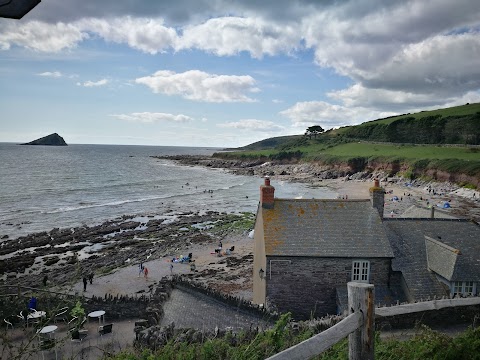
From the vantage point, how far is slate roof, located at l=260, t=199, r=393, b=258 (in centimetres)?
1872

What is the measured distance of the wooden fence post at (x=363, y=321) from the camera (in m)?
5.01

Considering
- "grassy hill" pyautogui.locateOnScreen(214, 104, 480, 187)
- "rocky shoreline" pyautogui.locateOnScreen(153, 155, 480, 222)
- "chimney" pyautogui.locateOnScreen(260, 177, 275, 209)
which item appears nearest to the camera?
"chimney" pyautogui.locateOnScreen(260, 177, 275, 209)

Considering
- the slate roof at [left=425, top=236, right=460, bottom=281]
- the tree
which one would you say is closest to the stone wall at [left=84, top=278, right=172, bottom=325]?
the slate roof at [left=425, top=236, right=460, bottom=281]

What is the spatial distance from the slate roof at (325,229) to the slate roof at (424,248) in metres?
1.24

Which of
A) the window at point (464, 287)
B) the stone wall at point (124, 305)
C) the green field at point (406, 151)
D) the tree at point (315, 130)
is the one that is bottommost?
the stone wall at point (124, 305)

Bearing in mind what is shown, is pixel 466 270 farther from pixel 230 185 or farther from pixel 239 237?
pixel 230 185

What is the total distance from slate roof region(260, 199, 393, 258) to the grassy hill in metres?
55.7

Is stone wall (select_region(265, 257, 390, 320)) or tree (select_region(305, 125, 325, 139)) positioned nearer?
stone wall (select_region(265, 257, 390, 320))

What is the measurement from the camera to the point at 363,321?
198 inches

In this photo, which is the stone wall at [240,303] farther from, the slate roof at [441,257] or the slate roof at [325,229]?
the slate roof at [441,257]

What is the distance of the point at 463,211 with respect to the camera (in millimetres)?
51281

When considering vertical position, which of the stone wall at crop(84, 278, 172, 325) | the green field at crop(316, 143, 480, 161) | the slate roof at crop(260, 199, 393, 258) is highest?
the green field at crop(316, 143, 480, 161)

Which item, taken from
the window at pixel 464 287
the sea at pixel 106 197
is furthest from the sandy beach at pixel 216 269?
the sea at pixel 106 197

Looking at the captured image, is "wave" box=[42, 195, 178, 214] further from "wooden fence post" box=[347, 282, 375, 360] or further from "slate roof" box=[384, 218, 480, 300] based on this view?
"wooden fence post" box=[347, 282, 375, 360]
